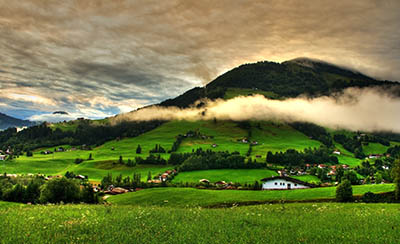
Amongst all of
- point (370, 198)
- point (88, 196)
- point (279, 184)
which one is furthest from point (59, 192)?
point (279, 184)

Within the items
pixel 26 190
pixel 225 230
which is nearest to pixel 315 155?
pixel 26 190

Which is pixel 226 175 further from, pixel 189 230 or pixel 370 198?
pixel 189 230

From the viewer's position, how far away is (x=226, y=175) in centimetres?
13750

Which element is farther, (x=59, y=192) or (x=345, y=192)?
(x=59, y=192)

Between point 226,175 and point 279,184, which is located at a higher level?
point 279,184

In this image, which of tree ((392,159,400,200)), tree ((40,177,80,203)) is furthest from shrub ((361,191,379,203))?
tree ((40,177,80,203))

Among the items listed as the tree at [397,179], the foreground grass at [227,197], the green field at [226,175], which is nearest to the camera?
the tree at [397,179]

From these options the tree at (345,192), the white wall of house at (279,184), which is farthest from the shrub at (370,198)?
the white wall of house at (279,184)

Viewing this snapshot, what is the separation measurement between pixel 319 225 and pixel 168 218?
9993 millimetres

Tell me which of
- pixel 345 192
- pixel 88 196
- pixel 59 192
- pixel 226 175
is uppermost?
pixel 59 192

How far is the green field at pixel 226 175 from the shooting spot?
129 metres

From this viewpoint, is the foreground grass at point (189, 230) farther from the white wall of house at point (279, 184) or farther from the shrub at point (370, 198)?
the white wall of house at point (279, 184)

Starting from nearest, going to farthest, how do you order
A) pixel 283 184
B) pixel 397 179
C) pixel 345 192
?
pixel 397 179 → pixel 345 192 → pixel 283 184

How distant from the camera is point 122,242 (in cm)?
1088
